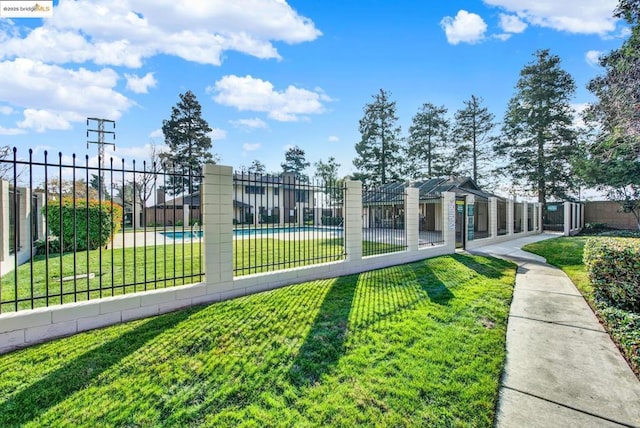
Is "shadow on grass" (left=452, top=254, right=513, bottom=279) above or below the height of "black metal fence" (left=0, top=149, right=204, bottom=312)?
below

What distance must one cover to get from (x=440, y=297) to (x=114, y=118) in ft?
80.6

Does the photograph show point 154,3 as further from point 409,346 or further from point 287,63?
point 409,346

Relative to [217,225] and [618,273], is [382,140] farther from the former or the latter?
[217,225]

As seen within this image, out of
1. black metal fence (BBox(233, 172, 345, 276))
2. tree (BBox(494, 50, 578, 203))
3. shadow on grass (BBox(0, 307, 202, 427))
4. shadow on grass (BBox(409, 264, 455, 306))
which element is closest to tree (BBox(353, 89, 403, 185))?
tree (BBox(494, 50, 578, 203))

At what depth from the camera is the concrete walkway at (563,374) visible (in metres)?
2.40

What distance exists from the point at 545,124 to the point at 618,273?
85.6ft

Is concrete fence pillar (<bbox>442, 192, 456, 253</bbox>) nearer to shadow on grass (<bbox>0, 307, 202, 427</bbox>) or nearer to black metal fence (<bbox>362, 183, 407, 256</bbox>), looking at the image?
black metal fence (<bbox>362, 183, 407, 256</bbox>)

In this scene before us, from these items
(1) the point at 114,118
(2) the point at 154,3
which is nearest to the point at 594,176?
(2) the point at 154,3

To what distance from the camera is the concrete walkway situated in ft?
7.86

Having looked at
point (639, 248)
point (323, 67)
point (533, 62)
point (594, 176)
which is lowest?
point (639, 248)

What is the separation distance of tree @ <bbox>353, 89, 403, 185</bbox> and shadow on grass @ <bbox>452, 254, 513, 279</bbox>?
24461 millimetres

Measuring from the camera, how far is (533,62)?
25250mm

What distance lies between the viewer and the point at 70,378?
2730 mm

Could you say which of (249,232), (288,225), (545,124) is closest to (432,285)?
(249,232)
